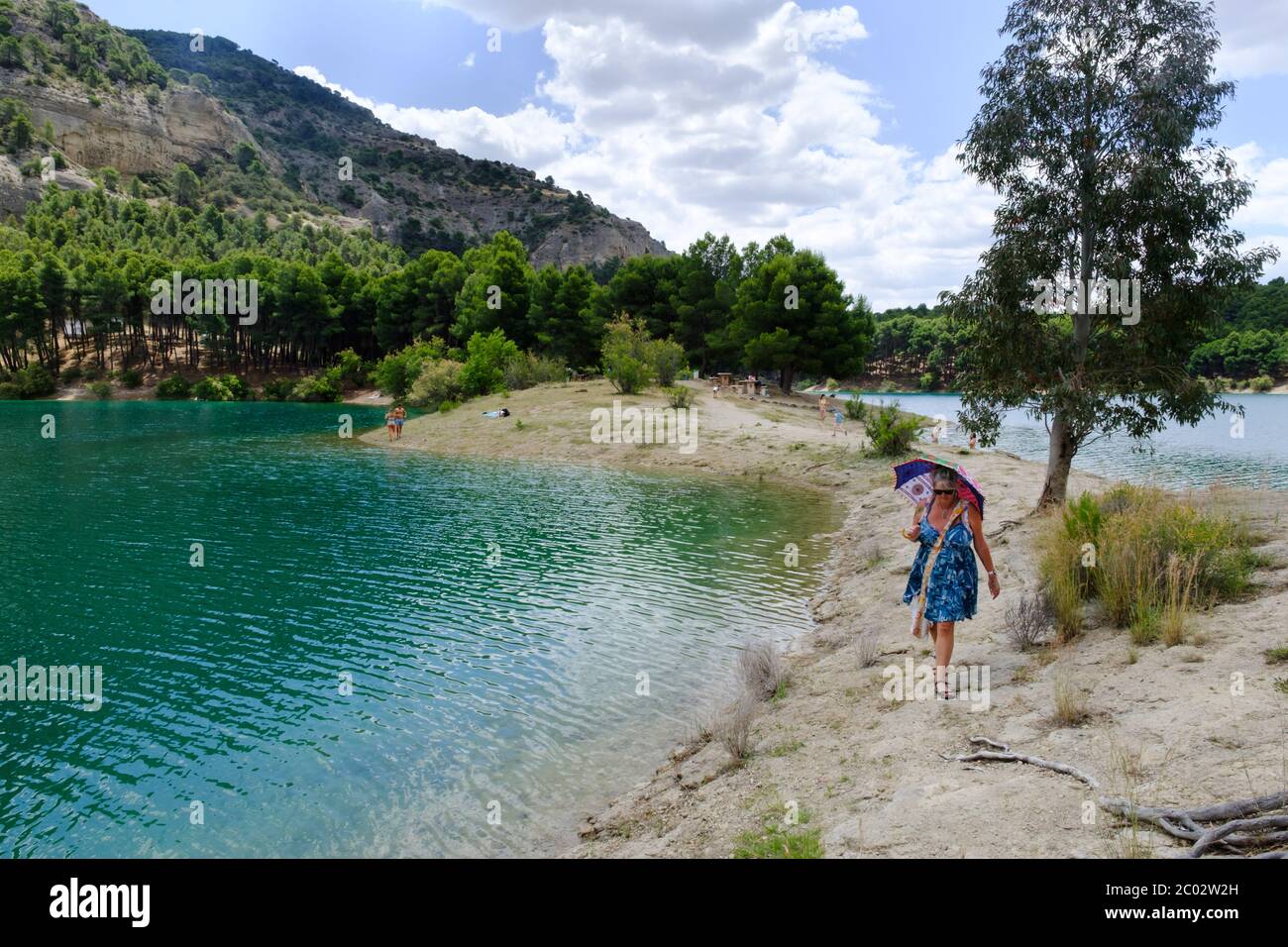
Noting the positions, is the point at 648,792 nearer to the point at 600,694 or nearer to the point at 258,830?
the point at 600,694

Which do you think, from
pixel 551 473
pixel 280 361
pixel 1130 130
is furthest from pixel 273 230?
pixel 1130 130

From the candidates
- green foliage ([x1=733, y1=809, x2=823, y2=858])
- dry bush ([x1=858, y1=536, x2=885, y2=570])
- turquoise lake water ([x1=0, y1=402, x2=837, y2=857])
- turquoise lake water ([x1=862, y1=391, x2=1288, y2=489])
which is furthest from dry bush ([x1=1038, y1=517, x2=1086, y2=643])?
turquoise lake water ([x1=862, y1=391, x2=1288, y2=489])

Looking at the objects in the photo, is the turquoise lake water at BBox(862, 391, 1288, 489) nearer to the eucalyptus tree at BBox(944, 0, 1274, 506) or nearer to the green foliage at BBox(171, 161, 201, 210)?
the eucalyptus tree at BBox(944, 0, 1274, 506)

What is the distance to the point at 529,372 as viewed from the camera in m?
63.7

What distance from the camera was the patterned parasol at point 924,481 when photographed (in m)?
9.28

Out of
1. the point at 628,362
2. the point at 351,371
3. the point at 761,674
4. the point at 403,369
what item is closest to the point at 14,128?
the point at 351,371

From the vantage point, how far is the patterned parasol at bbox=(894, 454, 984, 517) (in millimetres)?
9281

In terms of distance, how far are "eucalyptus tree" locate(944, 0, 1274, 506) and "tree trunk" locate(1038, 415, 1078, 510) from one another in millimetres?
40

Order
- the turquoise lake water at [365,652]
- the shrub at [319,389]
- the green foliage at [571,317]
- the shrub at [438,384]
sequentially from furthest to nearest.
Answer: the shrub at [319,389]
the green foliage at [571,317]
the shrub at [438,384]
the turquoise lake water at [365,652]

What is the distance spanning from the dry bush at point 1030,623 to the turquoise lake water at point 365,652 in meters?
→ 4.44

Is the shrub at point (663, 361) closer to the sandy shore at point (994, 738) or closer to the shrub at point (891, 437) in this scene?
the shrub at point (891, 437)

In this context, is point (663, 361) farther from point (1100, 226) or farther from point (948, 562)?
point (948, 562)

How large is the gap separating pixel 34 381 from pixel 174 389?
1494 centimetres

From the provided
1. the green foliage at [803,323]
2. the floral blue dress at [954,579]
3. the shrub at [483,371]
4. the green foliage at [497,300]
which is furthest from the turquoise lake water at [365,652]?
the green foliage at [497,300]
